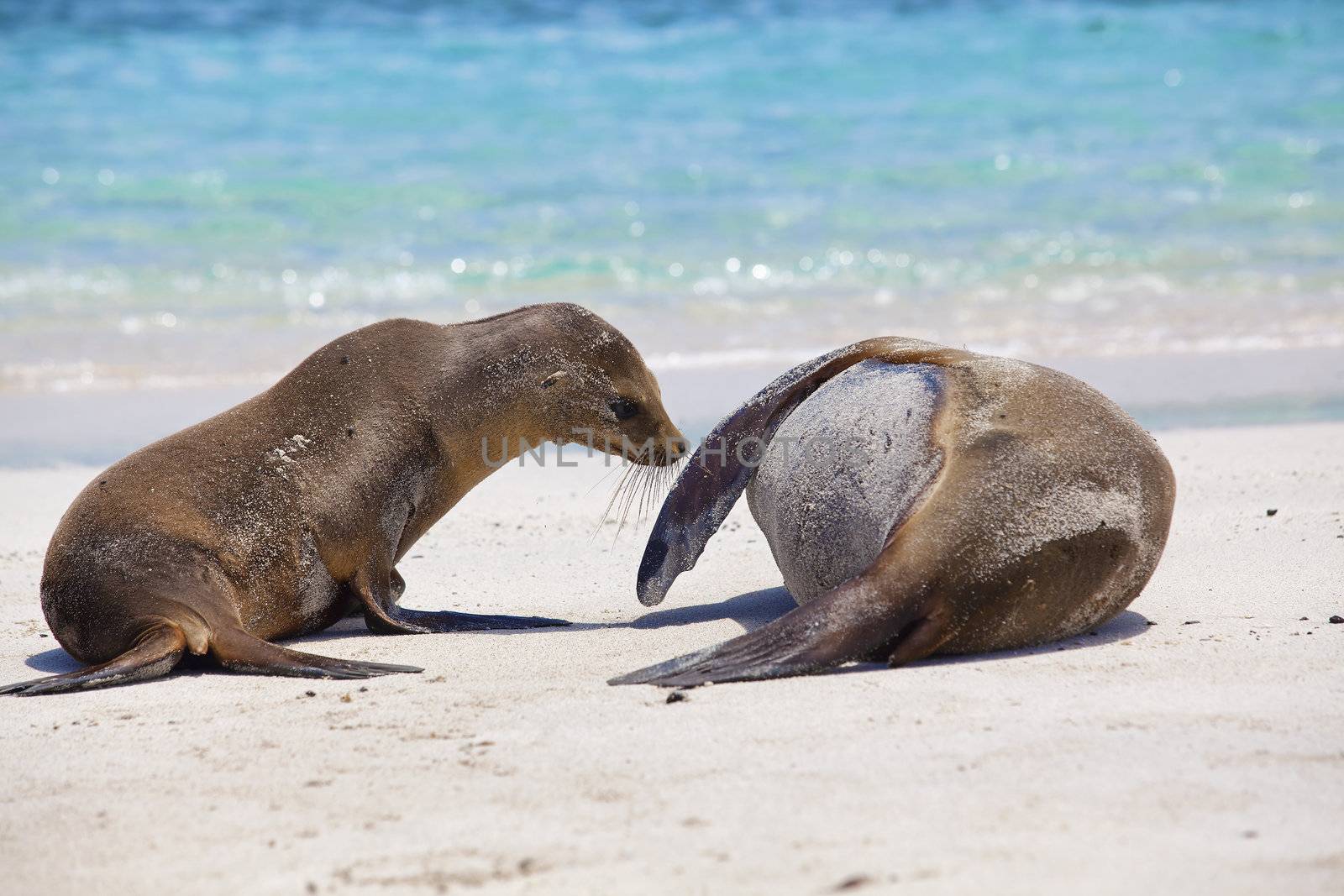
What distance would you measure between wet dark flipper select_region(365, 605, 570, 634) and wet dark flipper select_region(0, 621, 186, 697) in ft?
2.18

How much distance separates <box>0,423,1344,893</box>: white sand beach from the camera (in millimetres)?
A: 2381

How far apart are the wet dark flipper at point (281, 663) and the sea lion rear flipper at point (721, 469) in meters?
0.85

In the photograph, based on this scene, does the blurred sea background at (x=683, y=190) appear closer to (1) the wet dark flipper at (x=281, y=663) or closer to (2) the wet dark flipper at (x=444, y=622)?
(2) the wet dark flipper at (x=444, y=622)

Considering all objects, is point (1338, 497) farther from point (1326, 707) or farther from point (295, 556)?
point (295, 556)

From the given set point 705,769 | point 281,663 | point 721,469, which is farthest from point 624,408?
point 705,769

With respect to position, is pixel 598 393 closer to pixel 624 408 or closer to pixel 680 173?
pixel 624 408

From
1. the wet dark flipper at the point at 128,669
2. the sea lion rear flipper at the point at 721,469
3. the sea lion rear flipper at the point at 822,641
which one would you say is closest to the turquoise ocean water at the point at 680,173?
A: the sea lion rear flipper at the point at 721,469

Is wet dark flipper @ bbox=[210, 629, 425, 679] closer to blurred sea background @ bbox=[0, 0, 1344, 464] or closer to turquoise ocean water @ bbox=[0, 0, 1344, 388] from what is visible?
blurred sea background @ bbox=[0, 0, 1344, 464]

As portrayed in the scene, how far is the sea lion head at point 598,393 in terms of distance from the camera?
4.72 metres

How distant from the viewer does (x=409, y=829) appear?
2.61 m

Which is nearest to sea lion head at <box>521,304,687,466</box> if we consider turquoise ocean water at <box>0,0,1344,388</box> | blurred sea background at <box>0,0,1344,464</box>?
blurred sea background at <box>0,0,1344,464</box>

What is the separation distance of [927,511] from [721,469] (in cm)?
97

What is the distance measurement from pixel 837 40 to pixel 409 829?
2149cm

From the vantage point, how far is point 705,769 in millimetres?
2836
